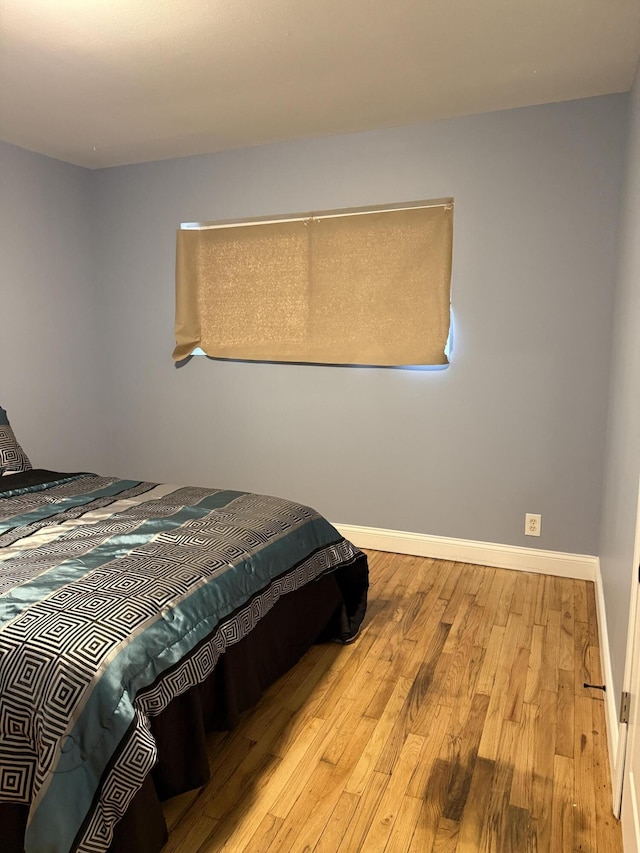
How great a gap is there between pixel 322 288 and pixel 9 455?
190 cm

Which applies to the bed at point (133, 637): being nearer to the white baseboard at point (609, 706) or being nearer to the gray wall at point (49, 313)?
the white baseboard at point (609, 706)

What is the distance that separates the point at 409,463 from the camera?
363 cm

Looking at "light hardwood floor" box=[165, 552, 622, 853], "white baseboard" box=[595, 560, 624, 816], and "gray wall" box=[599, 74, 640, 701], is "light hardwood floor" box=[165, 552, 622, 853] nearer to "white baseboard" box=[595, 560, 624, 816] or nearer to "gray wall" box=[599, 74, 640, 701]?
"white baseboard" box=[595, 560, 624, 816]

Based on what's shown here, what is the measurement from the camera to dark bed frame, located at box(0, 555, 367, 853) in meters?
1.47

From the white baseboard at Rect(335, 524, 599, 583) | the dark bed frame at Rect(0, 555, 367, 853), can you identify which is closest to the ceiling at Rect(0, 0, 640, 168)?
the dark bed frame at Rect(0, 555, 367, 853)

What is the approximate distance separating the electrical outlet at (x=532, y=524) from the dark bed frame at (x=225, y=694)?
1.10 m

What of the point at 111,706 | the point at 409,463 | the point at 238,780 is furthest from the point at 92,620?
the point at 409,463

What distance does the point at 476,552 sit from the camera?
3.54 m

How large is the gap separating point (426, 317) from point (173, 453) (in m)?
2.02

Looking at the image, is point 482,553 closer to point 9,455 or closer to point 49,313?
point 9,455

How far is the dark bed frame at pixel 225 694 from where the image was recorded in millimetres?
1471

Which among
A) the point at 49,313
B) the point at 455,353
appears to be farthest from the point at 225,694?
the point at 49,313

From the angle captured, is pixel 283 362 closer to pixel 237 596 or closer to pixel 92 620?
pixel 237 596

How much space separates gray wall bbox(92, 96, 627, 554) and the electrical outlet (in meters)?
0.03
